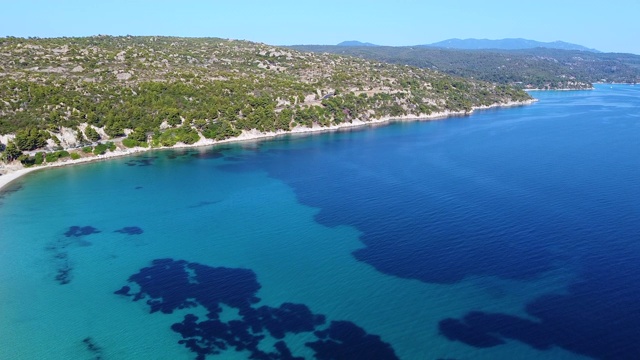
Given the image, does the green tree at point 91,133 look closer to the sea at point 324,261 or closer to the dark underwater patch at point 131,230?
Result: the sea at point 324,261

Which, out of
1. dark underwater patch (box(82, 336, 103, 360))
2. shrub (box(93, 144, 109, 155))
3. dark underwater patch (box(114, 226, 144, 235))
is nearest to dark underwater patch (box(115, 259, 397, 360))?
dark underwater patch (box(82, 336, 103, 360))

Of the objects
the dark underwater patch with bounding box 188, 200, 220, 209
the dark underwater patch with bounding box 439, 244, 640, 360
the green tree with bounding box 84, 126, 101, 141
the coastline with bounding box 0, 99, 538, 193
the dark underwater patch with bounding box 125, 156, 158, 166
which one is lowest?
the dark underwater patch with bounding box 439, 244, 640, 360

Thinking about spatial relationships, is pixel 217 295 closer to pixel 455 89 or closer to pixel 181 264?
pixel 181 264

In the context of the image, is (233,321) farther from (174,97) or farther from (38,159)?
(174,97)

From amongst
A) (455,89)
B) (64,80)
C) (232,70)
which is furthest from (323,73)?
(64,80)

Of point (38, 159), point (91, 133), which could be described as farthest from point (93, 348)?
point (91, 133)

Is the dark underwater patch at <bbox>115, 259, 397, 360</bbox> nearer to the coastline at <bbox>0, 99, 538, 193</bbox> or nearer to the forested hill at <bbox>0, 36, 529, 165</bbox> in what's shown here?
the coastline at <bbox>0, 99, 538, 193</bbox>

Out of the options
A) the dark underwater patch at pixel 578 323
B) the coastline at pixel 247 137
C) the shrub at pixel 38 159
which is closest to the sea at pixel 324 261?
the dark underwater patch at pixel 578 323
